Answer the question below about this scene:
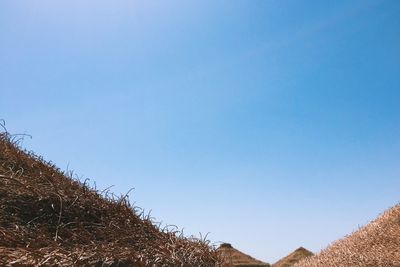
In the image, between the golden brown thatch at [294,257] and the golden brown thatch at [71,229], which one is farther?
the golden brown thatch at [294,257]

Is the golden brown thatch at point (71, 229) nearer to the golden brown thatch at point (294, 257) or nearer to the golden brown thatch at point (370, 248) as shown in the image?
the golden brown thatch at point (370, 248)

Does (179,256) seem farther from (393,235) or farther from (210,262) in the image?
(393,235)

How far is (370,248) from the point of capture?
19812 millimetres

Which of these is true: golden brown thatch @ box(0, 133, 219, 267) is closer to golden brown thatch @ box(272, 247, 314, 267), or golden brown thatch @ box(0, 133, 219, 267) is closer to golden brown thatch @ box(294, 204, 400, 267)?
golden brown thatch @ box(294, 204, 400, 267)

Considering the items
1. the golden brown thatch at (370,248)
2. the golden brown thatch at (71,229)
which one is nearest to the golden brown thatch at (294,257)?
the golden brown thatch at (370,248)

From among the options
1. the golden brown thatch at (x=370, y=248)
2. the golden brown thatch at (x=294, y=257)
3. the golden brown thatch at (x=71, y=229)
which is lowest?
the golden brown thatch at (x=71, y=229)

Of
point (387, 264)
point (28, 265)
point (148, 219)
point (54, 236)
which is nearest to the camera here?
point (28, 265)

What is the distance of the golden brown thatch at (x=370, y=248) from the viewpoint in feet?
59.1

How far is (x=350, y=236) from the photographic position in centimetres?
2353

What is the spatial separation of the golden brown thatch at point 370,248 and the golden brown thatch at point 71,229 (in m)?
13.0

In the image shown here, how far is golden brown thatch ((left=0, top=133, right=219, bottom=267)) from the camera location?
5016 millimetres

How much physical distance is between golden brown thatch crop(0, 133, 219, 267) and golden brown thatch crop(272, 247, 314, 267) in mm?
25821

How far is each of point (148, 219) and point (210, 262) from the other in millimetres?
1388

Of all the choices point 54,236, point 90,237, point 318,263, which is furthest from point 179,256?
point 318,263
